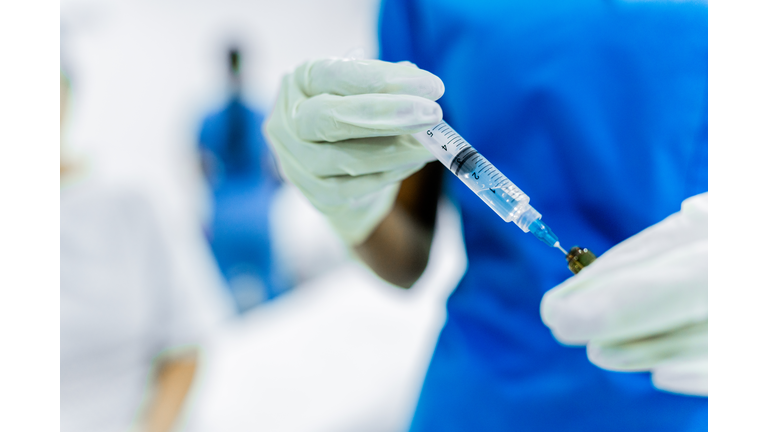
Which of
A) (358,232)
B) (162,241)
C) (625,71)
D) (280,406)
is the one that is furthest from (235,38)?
(625,71)

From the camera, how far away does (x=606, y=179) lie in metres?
0.58

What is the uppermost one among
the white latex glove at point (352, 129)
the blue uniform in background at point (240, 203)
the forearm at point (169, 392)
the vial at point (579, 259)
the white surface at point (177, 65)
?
the white surface at point (177, 65)

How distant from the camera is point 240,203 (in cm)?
261

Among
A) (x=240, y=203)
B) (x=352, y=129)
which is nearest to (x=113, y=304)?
(x=352, y=129)

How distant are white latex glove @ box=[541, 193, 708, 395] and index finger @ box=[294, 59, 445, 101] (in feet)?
0.93

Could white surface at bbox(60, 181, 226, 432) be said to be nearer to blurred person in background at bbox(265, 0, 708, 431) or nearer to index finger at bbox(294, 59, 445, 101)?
blurred person in background at bbox(265, 0, 708, 431)

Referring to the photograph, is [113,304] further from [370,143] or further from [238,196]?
[238,196]

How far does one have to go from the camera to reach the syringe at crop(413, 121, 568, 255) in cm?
54

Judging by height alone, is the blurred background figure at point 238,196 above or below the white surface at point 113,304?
above

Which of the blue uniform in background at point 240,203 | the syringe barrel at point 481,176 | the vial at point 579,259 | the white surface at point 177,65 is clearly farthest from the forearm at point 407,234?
the white surface at point 177,65

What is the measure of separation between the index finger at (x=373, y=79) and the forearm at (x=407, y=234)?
26cm

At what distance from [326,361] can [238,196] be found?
1294mm

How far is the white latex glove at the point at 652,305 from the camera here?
0.47m

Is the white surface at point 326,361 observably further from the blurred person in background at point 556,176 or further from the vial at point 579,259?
the vial at point 579,259
